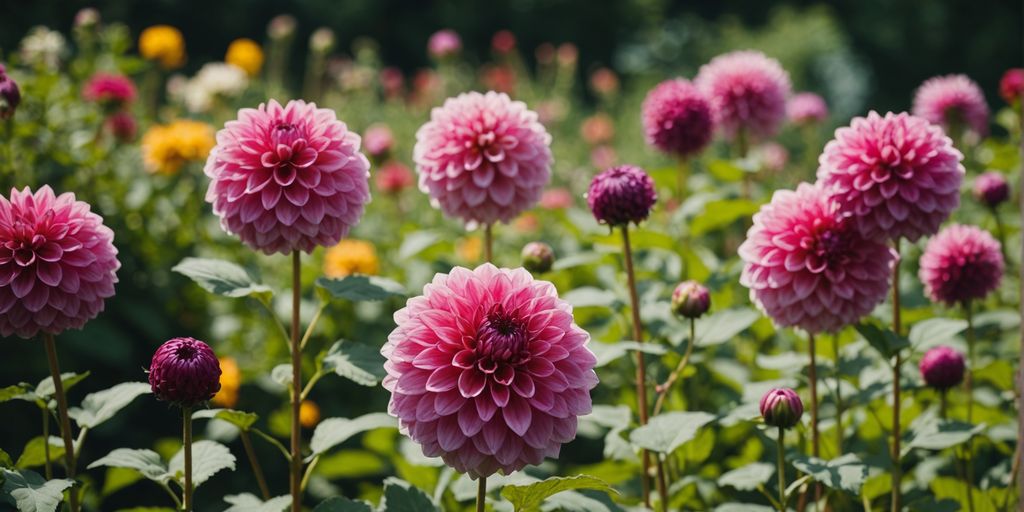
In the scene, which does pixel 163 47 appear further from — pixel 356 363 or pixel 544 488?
pixel 544 488

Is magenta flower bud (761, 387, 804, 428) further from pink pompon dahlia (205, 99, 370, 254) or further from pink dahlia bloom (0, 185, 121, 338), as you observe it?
pink dahlia bloom (0, 185, 121, 338)

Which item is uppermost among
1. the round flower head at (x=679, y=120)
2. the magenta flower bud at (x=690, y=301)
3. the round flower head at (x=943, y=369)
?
the round flower head at (x=679, y=120)

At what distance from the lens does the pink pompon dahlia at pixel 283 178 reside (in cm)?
156

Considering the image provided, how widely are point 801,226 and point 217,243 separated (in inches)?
89.5

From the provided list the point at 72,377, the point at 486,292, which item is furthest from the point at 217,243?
the point at 486,292

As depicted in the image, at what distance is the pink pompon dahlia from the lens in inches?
61.6

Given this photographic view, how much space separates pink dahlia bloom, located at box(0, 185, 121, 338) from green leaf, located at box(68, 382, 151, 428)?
0.16m

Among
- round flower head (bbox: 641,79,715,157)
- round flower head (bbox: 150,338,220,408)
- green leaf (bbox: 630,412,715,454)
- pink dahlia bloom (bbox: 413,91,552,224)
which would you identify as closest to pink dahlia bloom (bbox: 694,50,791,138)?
round flower head (bbox: 641,79,715,157)

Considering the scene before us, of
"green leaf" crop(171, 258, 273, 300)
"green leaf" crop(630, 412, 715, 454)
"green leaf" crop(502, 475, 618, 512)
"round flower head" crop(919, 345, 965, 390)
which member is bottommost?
"green leaf" crop(502, 475, 618, 512)

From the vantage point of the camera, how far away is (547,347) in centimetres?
131

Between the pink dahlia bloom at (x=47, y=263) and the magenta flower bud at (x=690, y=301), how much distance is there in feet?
3.52

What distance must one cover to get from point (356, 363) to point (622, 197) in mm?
600

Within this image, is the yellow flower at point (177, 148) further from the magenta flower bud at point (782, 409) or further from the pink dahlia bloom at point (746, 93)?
the magenta flower bud at point (782, 409)

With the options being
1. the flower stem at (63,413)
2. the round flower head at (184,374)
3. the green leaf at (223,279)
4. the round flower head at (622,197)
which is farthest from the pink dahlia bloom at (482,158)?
the flower stem at (63,413)
